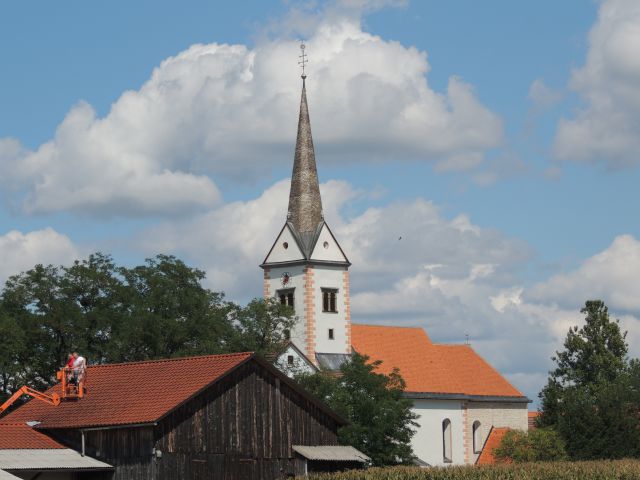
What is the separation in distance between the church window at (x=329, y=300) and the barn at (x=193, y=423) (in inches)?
1150

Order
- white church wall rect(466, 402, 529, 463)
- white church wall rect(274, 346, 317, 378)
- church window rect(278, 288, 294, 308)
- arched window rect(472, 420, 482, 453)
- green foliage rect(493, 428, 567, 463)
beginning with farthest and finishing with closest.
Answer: white church wall rect(466, 402, 529, 463), arched window rect(472, 420, 482, 453), church window rect(278, 288, 294, 308), white church wall rect(274, 346, 317, 378), green foliage rect(493, 428, 567, 463)

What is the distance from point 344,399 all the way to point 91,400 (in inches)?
600

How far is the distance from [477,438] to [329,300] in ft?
44.6

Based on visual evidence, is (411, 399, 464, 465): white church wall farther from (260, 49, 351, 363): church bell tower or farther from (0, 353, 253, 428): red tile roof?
(0, 353, 253, 428): red tile roof

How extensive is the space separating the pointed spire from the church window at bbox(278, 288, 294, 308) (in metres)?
4.32

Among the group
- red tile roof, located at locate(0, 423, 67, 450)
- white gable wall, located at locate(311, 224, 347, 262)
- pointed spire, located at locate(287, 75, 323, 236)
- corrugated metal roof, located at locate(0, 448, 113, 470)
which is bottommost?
corrugated metal roof, located at locate(0, 448, 113, 470)

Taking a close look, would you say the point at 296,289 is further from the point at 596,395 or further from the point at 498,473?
the point at 498,473

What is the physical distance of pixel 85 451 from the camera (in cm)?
5472

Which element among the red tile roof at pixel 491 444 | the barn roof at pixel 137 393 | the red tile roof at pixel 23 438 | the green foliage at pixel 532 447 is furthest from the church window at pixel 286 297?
the red tile roof at pixel 23 438

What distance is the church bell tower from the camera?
8744cm

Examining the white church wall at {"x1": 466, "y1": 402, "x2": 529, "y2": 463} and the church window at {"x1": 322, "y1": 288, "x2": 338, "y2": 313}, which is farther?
the white church wall at {"x1": 466, "y1": 402, "x2": 529, "y2": 463}

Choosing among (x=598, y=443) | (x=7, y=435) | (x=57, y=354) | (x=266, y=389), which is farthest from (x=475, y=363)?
(x=7, y=435)

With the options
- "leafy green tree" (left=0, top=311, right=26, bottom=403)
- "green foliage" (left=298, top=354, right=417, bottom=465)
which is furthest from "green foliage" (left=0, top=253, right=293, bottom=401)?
"green foliage" (left=298, top=354, right=417, bottom=465)

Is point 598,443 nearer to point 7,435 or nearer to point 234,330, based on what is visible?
point 234,330
